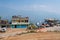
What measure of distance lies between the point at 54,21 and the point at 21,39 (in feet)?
100

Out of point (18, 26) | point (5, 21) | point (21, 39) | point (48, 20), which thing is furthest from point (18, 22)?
point (21, 39)

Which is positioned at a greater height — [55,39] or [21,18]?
[21,18]

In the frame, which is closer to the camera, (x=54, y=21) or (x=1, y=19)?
(x=1, y=19)

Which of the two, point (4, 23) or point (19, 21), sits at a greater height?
point (19, 21)

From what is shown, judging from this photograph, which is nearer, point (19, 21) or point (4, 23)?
point (4, 23)

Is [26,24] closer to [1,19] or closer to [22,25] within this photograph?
[22,25]

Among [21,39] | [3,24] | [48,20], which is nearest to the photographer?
[21,39]

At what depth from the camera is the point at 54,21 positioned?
48.9m

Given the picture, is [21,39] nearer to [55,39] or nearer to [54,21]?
[55,39]

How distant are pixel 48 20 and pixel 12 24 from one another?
13163 mm

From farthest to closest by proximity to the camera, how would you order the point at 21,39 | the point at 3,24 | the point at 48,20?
the point at 48,20, the point at 3,24, the point at 21,39

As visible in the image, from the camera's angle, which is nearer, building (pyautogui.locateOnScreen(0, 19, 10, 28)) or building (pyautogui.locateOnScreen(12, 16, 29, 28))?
building (pyautogui.locateOnScreen(0, 19, 10, 28))

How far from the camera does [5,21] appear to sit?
1629 inches

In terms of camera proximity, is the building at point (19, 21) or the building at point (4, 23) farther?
the building at point (19, 21)
